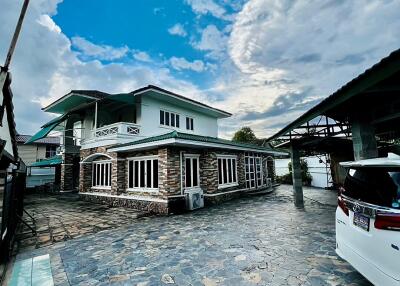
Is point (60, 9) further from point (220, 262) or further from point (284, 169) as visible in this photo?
point (284, 169)

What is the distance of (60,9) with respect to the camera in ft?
28.7

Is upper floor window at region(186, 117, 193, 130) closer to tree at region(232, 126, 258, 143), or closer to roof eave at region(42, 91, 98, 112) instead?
roof eave at region(42, 91, 98, 112)

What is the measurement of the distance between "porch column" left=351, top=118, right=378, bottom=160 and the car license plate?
351 centimetres

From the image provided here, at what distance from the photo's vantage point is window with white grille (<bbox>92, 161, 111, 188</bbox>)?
14211 millimetres

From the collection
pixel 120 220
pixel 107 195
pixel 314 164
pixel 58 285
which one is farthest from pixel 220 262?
pixel 314 164

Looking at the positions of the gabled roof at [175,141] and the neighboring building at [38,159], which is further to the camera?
the neighboring building at [38,159]

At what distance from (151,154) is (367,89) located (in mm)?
9658

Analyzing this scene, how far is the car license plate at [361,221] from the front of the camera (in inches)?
109

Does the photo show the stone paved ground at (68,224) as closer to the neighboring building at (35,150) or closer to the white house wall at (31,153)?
the neighboring building at (35,150)

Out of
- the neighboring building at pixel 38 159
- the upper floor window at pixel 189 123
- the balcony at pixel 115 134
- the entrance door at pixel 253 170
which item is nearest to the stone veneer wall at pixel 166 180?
the balcony at pixel 115 134

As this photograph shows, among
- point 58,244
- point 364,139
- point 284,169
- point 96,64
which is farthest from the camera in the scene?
point 284,169

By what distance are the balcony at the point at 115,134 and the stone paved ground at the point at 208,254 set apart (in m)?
6.34

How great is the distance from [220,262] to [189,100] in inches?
497

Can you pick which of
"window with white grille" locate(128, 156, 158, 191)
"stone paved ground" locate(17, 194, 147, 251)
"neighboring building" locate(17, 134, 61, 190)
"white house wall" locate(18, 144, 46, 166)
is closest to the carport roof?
"window with white grille" locate(128, 156, 158, 191)
